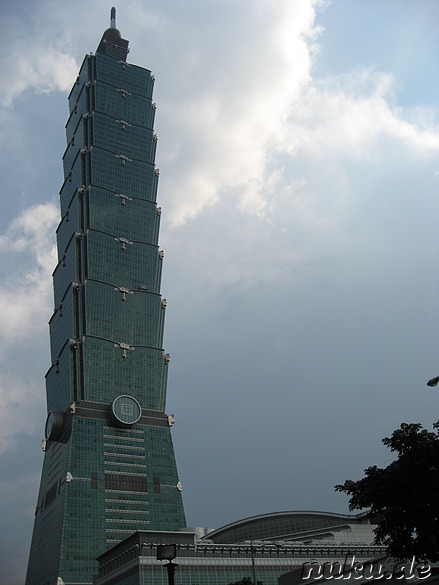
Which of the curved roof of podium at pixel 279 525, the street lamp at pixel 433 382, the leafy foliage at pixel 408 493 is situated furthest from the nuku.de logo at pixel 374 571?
the curved roof of podium at pixel 279 525

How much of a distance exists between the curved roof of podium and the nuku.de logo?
13641 cm

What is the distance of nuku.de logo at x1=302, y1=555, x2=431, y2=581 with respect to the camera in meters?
48.9

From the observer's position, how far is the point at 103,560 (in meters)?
181

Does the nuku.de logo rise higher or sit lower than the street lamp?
lower

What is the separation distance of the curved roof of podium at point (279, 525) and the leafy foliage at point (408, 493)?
143238mm

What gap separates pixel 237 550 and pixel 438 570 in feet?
398

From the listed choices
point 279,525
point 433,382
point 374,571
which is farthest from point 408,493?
point 279,525

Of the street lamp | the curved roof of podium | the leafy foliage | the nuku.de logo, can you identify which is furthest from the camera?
the curved roof of podium

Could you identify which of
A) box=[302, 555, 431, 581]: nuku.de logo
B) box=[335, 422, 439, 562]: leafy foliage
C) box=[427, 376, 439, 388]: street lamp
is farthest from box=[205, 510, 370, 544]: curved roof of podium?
box=[427, 376, 439, 388]: street lamp

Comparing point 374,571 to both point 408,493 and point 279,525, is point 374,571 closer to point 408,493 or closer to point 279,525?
point 408,493

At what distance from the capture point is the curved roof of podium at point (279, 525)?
19225 cm

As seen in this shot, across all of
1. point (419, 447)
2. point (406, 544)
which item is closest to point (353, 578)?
point (406, 544)

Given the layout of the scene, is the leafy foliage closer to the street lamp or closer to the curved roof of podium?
the street lamp

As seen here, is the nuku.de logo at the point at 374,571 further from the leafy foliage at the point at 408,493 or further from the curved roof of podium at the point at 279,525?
the curved roof of podium at the point at 279,525
